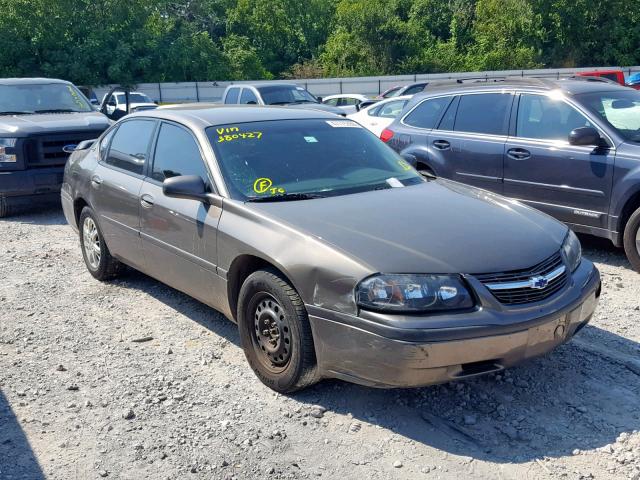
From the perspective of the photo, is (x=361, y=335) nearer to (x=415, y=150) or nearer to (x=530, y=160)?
(x=530, y=160)

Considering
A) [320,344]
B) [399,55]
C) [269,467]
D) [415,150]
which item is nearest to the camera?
[269,467]

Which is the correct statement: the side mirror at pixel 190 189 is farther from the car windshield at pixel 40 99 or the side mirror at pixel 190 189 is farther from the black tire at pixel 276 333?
the car windshield at pixel 40 99

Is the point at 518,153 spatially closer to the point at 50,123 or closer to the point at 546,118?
the point at 546,118

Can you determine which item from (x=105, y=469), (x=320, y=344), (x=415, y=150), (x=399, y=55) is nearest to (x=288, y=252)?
(x=320, y=344)

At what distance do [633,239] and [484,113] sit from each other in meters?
2.12

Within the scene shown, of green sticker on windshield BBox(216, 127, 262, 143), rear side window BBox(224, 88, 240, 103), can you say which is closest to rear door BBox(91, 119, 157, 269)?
green sticker on windshield BBox(216, 127, 262, 143)

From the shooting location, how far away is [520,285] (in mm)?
3875

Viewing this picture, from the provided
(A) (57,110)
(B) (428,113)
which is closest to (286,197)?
(B) (428,113)

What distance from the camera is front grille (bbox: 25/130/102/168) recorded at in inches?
386

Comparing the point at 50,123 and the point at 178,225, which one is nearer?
the point at 178,225

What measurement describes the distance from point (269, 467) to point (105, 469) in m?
0.81

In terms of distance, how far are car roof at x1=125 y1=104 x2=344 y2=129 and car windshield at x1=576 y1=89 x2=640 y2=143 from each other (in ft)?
9.02

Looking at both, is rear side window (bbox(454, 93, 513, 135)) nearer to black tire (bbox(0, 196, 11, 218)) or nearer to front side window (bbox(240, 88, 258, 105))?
black tire (bbox(0, 196, 11, 218))

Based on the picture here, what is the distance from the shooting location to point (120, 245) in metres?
6.00
